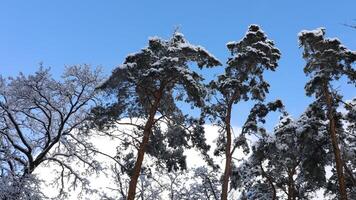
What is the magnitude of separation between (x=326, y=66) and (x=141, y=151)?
938 centimetres

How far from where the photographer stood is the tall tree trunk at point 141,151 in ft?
54.8

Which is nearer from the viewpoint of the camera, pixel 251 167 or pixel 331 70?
pixel 331 70

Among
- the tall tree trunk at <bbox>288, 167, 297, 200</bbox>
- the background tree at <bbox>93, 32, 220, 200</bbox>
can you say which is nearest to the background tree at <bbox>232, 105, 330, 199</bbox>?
the tall tree trunk at <bbox>288, 167, 297, 200</bbox>

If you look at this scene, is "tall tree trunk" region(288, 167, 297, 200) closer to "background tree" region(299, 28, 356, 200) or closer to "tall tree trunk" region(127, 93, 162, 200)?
"background tree" region(299, 28, 356, 200)

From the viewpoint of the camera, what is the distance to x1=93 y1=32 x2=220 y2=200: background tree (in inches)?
667

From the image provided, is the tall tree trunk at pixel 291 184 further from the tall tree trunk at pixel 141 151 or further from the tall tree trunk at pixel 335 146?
the tall tree trunk at pixel 141 151

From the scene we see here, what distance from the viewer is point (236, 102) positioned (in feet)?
73.0

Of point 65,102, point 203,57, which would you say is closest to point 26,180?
point 65,102

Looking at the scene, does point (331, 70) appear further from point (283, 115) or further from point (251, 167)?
point (251, 167)

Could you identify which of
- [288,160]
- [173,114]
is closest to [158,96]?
[173,114]

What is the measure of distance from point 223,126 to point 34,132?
30.7 ft

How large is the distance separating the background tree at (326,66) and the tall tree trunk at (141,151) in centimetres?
754

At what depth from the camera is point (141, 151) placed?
17.4 metres

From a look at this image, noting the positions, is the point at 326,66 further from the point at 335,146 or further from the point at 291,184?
the point at 291,184
